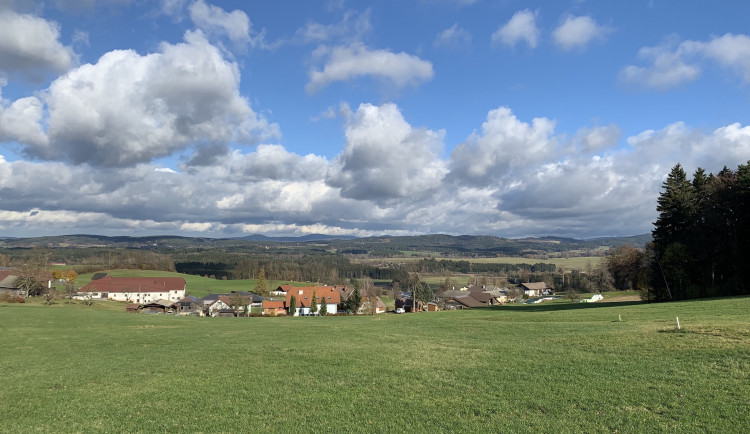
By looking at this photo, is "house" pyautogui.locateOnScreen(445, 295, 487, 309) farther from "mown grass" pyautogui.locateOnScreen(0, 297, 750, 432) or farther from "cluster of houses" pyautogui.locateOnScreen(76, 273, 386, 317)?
"mown grass" pyautogui.locateOnScreen(0, 297, 750, 432)

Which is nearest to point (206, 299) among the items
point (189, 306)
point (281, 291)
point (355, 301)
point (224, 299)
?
point (189, 306)

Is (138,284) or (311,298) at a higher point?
(138,284)

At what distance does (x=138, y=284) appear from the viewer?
391ft

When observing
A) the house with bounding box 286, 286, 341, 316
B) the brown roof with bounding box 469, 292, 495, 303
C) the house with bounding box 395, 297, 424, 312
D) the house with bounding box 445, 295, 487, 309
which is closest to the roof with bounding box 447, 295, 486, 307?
the house with bounding box 445, 295, 487, 309

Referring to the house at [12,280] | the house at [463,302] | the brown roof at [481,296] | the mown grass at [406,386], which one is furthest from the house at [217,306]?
the mown grass at [406,386]

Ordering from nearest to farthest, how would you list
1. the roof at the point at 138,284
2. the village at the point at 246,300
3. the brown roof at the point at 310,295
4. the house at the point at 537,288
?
the village at the point at 246,300, the brown roof at the point at 310,295, the roof at the point at 138,284, the house at the point at 537,288

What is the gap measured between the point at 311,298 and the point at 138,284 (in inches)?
2315

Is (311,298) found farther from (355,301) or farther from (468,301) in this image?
(468,301)

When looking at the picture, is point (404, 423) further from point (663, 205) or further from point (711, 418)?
point (663, 205)

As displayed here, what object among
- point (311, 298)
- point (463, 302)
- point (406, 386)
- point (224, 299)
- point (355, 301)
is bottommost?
point (463, 302)

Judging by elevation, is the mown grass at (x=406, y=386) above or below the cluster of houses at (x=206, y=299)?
above

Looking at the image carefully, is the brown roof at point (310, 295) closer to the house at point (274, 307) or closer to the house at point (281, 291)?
the house at point (274, 307)

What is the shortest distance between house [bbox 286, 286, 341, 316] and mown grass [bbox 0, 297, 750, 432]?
7309 centimetres

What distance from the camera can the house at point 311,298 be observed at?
314 feet
